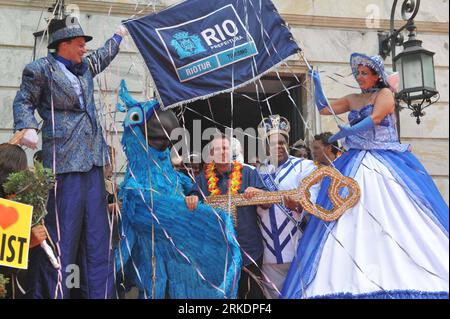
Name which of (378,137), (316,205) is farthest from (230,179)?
(378,137)

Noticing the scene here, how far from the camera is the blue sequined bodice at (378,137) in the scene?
3936 mm

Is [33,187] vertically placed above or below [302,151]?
below

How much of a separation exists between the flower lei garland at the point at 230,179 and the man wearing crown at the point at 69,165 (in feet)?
2.33

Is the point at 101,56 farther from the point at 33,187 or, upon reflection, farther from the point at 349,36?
the point at 349,36

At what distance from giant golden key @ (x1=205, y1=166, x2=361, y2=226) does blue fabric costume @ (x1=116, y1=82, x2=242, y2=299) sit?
159mm

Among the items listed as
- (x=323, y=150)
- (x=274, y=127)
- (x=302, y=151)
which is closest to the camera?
(x=274, y=127)

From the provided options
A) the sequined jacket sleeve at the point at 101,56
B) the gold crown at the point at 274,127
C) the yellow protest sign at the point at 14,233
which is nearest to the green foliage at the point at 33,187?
the yellow protest sign at the point at 14,233

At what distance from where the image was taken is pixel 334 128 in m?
6.68

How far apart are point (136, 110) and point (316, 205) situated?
1.25 metres

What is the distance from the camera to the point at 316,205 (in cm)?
368

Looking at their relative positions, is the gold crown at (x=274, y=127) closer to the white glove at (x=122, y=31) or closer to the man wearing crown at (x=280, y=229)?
the man wearing crown at (x=280, y=229)
